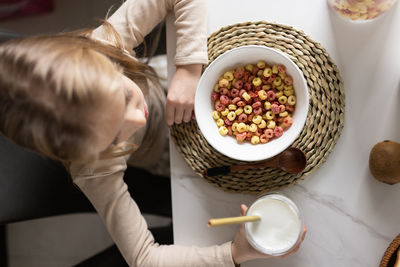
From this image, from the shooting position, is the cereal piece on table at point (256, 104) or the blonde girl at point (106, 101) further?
the cereal piece on table at point (256, 104)

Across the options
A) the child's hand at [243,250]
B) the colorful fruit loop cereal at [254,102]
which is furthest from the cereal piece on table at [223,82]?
the child's hand at [243,250]

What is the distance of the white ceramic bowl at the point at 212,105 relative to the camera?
0.59m

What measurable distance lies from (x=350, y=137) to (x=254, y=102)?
173 millimetres

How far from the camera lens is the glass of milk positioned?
60 centimetres

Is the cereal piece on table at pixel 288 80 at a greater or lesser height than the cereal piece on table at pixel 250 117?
greater

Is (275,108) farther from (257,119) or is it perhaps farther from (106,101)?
(106,101)

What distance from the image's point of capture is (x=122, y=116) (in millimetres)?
562

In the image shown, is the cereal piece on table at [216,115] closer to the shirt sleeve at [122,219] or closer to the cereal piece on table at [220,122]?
the cereal piece on table at [220,122]

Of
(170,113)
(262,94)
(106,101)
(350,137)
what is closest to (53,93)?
(106,101)

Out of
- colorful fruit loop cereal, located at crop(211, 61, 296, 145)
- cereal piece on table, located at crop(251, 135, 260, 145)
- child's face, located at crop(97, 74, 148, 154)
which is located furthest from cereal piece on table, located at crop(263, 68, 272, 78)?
child's face, located at crop(97, 74, 148, 154)

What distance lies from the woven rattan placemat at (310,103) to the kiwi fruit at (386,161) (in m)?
0.07

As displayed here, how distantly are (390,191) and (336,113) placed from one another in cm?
16

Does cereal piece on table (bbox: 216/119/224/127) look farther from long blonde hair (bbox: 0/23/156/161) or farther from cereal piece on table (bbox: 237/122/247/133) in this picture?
long blonde hair (bbox: 0/23/156/161)

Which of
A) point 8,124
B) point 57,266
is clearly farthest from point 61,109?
point 57,266
